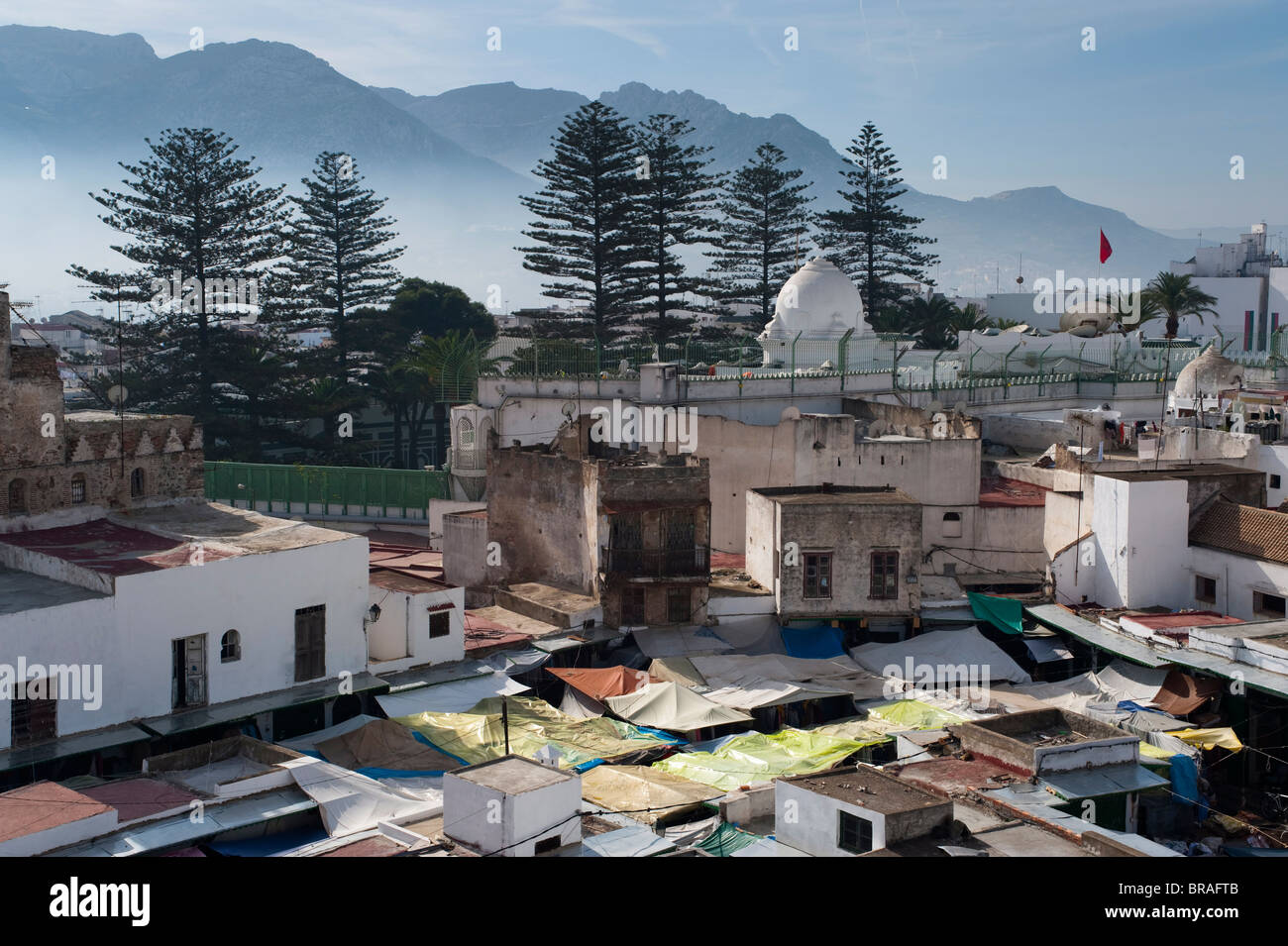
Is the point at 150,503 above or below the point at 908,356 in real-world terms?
below

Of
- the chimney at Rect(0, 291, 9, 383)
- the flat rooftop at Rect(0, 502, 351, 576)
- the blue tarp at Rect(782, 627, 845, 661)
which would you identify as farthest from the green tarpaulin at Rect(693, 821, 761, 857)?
the chimney at Rect(0, 291, 9, 383)

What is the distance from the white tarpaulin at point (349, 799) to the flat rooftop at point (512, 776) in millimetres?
1299

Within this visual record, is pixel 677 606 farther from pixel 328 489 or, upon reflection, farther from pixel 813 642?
pixel 328 489

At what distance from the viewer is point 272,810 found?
45.9ft

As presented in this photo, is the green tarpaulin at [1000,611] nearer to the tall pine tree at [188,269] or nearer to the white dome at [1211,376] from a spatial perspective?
the white dome at [1211,376]

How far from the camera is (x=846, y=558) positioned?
2219 centimetres

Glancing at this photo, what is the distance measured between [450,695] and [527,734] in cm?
198

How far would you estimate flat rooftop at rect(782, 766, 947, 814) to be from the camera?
40.4ft

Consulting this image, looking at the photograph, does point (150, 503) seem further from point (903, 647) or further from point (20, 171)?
point (20, 171)

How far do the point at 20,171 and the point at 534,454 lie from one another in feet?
656

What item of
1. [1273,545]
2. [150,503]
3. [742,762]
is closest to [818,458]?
[1273,545]

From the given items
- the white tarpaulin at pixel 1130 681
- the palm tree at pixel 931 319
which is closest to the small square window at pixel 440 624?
the white tarpaulin at pixel 1130 681

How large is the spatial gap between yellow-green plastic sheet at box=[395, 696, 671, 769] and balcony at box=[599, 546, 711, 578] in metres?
4.10
